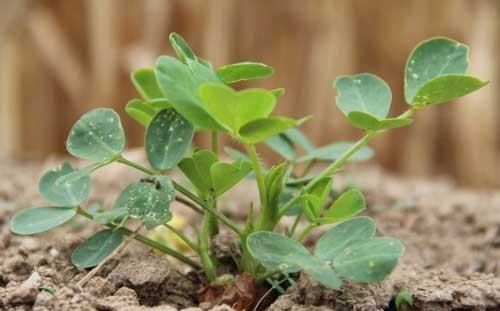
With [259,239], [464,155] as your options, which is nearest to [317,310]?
[259,239]

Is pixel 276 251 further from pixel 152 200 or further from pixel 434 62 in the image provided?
pixel 434 62

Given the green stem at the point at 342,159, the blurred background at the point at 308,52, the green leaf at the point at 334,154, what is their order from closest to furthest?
the green stem at the point at 342,159
the green leaf at the point at 334,154
the blurred background at the point at 308,52

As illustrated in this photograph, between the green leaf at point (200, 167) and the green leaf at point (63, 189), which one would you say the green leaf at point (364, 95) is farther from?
the green leaf at point (63, 189)

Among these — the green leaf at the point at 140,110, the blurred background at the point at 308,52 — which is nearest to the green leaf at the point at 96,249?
the green leaf at the point at 140,110

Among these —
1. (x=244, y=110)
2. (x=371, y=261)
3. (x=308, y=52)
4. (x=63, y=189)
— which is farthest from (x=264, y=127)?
(x=308, y=52)

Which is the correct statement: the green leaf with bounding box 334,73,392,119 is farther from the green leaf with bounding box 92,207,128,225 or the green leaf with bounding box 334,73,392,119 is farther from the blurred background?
the blurred background

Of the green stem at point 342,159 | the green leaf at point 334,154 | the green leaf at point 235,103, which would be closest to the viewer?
the green leaf at point 235,103

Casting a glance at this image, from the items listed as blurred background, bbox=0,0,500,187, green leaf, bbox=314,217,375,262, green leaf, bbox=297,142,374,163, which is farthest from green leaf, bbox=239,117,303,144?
blurred background, bbox=0,0,500,187
